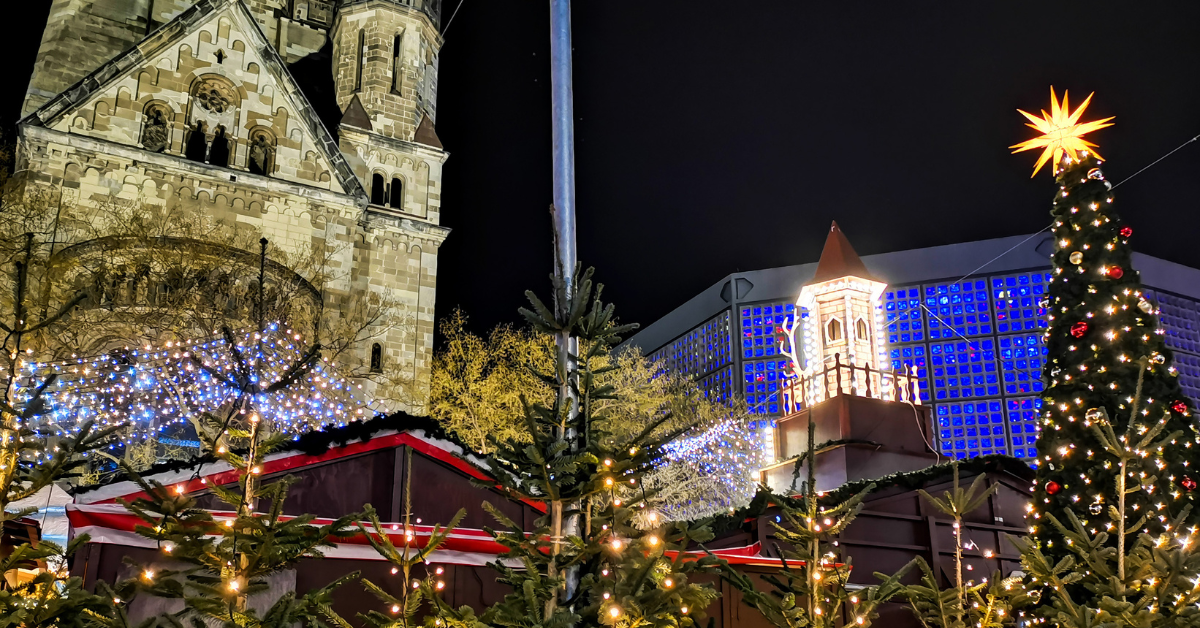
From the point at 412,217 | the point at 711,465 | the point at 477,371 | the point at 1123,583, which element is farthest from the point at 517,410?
the point at 1123,583

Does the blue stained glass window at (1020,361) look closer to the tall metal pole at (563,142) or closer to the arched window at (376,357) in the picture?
the arched window at (376,357)

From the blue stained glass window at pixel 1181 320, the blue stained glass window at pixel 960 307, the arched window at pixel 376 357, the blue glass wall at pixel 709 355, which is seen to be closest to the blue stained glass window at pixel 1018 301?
the blue stained glass window at pixel 960 307

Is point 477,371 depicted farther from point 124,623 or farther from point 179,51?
point 124,623

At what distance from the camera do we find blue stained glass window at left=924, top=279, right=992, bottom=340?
65.0m

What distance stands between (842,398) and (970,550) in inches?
204

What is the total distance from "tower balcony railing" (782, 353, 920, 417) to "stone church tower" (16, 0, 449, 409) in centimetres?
1127

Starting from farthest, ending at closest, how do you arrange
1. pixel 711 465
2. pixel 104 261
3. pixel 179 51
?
pixel 711 465, pixel 179 51, pixel 104 261

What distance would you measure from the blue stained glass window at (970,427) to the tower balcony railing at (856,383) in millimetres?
44346

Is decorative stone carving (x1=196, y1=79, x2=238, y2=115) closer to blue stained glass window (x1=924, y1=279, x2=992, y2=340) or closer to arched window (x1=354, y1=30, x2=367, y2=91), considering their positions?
arched window (x1=354, y1=30, x2=367, y2=91)

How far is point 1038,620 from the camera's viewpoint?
10586 millimetres

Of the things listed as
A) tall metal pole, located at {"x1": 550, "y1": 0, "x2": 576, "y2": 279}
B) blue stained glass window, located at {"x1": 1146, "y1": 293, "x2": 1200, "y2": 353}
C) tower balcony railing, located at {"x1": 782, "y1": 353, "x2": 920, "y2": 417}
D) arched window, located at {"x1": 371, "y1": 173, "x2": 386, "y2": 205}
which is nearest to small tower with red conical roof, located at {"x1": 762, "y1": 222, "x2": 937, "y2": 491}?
tower balcony railing, located at {"x1": 782, "y1": 353, "x2": 920, "y2": 417}

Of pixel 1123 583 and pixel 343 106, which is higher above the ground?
pixel 343 106

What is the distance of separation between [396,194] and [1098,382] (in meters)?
22.1

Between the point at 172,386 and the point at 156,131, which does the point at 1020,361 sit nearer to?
the point at 156,131
